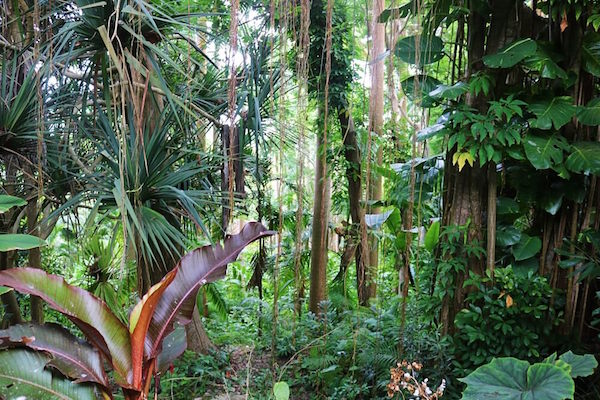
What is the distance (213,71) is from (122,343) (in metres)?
2.13

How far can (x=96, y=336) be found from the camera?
5.68 ft

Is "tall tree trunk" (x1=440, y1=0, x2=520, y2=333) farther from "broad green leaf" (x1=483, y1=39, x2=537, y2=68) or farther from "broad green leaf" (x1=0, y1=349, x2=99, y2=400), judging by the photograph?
"broad green leaf" (x1=0, y1=349, x2=99, y2=400)

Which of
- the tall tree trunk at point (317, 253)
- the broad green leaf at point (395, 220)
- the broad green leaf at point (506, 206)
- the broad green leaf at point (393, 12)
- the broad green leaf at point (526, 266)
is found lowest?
the tall tree trunk at point (317, 253)

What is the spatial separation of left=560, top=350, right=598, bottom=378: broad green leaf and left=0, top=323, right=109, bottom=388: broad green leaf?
1.69m

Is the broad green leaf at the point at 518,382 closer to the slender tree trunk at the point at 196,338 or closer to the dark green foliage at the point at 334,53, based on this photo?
the slender tree trunk at the point at 196,338

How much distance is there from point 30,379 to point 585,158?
235 centimetres

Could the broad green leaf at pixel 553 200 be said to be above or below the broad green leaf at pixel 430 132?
below

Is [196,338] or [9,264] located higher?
[9,264]

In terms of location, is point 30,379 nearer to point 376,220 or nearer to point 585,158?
point 376,220

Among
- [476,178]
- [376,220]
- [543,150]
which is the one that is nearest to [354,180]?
[376,220]

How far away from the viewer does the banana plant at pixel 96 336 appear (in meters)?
1.61

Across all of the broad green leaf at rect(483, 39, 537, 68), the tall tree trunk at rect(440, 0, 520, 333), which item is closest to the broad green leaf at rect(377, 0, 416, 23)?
the tall tree trunk at rect(440, 0, 520, 333)

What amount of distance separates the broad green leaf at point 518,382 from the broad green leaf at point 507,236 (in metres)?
0.86

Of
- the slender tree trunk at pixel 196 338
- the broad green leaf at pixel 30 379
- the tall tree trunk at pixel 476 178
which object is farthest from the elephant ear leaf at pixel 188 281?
the slender tree trunk at pixel 196 338
